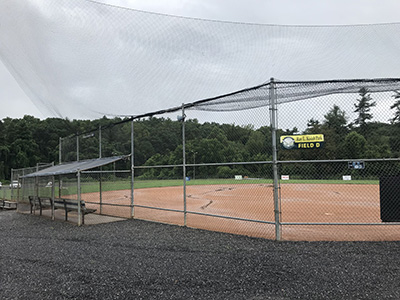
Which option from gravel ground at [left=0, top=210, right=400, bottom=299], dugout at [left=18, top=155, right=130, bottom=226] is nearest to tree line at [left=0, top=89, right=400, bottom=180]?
dugout at [left=18, top=155, right=130, bottom=226]

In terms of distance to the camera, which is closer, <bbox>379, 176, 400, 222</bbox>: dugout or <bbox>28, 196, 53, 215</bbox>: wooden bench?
<bbox>379, 176, 400, 222</bbox>: dugout

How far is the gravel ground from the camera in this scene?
3.60 meters

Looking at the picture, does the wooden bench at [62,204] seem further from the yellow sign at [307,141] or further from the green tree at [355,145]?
the green tree at [355,145]

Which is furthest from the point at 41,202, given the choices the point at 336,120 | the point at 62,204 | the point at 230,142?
the point at 336,120

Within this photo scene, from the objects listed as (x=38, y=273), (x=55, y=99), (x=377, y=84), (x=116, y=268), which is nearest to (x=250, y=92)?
(x=377, y=84)

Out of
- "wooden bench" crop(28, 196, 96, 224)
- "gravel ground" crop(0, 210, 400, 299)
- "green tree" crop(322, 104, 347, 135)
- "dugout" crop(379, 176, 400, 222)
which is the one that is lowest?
"gravel ground" crop(0, 210, 400, 299)

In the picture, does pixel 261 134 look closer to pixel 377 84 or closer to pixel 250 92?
pixel 250 92

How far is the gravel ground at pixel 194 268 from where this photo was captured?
11.8 ft

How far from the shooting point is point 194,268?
4496mm

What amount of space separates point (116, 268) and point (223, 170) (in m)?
5.71

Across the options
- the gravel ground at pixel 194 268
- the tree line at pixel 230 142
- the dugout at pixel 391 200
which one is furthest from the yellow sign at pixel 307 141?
the gravel ground at pixel 194 268

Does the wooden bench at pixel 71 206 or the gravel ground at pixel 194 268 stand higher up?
the wooden bench at pixel 71 206

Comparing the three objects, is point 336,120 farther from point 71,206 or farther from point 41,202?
point 41,202

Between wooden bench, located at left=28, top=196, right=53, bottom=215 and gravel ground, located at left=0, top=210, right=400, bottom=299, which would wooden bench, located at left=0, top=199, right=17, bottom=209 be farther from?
gravel ground, located at left=0, top=210, right=400, bottom=299
